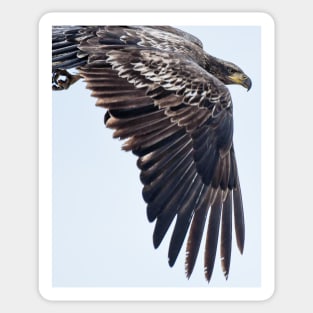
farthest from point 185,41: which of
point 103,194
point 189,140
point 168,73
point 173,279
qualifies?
point 173,279
